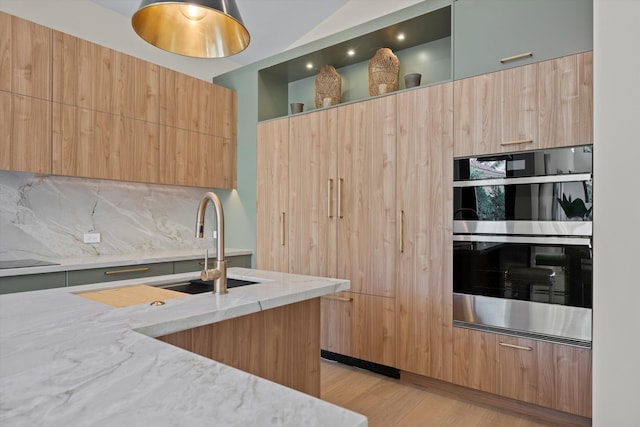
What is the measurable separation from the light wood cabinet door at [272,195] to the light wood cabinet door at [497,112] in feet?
5.12

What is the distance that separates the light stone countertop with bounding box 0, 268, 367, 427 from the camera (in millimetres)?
550

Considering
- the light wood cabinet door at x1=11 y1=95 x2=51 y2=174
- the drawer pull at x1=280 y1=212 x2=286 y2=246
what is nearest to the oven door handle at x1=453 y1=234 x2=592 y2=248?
the drawer pull at x1=280 y1=212 x2=286 y2=246

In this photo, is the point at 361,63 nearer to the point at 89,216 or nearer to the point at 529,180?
the point at 529,180

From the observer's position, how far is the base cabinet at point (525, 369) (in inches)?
82.6

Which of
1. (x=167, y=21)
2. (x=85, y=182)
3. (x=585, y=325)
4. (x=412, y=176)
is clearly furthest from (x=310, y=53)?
(x=585, y=325)

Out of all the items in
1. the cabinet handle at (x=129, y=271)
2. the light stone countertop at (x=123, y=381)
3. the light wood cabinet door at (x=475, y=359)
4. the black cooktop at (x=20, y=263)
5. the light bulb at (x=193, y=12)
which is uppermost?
the light bulb at (x=193, y=12)

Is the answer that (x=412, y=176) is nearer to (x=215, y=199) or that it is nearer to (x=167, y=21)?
(x=215, y=199)

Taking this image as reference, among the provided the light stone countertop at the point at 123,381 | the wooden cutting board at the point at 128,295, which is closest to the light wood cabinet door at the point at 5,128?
the wooden cutting board at the point at 128,295

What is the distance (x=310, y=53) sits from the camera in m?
3.35

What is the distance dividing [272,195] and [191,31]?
194 cm

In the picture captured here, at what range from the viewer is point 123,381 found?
0.67m

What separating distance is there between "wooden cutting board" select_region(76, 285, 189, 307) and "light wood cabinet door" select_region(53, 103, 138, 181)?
1628mm

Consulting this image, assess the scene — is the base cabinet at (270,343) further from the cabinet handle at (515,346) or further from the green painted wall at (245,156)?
the green painted wall at (245,156)

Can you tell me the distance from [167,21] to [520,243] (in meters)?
2.19
